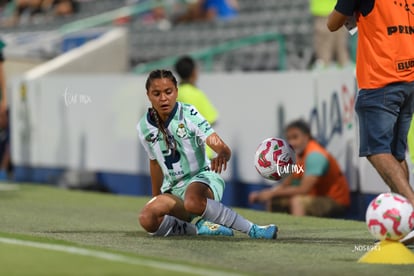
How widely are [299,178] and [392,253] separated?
517 centimetres

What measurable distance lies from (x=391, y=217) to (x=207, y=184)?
2.12 meters

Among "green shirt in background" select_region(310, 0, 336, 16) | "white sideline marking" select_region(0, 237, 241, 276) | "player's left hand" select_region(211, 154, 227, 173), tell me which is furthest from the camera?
"green shirt in background" select_region(310, 0, 336, 16)

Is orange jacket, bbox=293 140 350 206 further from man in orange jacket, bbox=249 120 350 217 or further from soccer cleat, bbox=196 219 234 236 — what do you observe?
soccer cleat, bbox=196 219 234 236

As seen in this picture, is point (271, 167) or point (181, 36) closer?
point (271, 167)

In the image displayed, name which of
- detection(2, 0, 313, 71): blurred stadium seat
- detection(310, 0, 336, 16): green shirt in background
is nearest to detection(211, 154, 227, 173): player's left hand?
detection(310, 0, 336, 16): green shirt in background

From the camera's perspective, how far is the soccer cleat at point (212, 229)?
9305mm

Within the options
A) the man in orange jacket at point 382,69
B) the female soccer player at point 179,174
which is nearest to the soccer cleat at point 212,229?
the female soccer player at point 179,174

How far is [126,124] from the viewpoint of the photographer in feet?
53.6

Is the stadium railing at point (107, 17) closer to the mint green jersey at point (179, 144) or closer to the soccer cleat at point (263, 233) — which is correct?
the mint green jersey at point (179, 144)

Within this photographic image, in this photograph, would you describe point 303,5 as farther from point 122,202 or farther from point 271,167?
point 271,167

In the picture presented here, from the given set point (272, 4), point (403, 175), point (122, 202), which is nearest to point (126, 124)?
point (122, 202)

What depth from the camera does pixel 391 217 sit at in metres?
7.33

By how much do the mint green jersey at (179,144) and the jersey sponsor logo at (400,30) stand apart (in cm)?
158

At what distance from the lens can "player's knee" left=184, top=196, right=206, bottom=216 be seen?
8.79 metres
